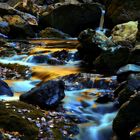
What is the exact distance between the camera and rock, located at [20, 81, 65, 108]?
10039mm

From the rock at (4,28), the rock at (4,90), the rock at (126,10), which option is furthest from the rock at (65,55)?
Answer: the rock at (126,10)

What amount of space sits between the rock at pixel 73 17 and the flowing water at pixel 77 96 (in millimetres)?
7599

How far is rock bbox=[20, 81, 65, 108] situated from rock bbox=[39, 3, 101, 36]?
15.8 m

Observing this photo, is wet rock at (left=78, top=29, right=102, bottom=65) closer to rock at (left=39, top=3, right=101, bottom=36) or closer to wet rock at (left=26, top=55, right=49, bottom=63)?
wet rock at (left=26, top=55, right=49, bottom=63)

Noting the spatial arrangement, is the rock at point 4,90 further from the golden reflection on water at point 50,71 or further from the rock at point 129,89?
the rock at point 129,89

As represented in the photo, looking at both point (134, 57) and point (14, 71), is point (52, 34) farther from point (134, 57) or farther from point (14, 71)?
point (134, 57)

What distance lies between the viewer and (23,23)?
2511 centimetres

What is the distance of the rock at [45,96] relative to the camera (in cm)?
1004

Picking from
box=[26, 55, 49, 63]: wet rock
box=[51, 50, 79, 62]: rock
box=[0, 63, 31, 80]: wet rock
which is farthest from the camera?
box=[51, 50, 79, 62]: rock

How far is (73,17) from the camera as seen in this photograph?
2598 centimetres

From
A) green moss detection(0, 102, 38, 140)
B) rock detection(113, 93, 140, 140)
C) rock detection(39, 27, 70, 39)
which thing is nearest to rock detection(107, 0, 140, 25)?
rock detection(39, 27, 70, 39)

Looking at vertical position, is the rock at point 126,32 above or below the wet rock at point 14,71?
above

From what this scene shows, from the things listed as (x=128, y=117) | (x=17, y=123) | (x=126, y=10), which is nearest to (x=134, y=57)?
(x=128, y=117)

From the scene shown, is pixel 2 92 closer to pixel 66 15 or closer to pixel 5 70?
pixel 5 70
